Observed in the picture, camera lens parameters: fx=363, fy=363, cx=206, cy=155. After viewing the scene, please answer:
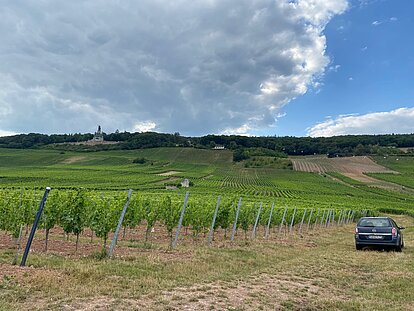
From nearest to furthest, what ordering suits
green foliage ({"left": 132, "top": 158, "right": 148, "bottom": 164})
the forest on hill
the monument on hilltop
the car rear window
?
the car rear window, green foliage ({"left": 132, "top": 158, "right": 148, "bottom": 164}), the forest on hill, the monument on hilltop

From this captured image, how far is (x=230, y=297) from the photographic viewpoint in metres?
6.85

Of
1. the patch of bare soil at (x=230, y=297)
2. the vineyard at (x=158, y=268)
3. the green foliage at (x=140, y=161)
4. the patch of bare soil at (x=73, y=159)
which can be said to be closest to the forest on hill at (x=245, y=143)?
the patch of bare soil at (x=73, y=159)

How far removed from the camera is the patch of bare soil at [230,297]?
6.02 meters

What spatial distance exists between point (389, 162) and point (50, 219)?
11542 centimetres

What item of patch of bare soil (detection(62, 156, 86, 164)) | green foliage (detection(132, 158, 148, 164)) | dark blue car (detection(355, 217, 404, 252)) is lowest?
dark blue car (detection(355, 217, 404, 252))

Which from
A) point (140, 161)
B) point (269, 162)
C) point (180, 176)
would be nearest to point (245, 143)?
point (269, 162)

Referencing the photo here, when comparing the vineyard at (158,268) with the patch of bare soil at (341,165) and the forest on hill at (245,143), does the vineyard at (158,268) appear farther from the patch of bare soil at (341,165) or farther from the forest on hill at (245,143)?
the forest on hill at (245,143)

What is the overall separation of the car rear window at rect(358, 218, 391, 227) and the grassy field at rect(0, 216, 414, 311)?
3.70 metres

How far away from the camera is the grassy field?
6254 mm

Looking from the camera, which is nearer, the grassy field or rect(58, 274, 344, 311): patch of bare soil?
rect(58, 274, 344, 311): patch of bare soil

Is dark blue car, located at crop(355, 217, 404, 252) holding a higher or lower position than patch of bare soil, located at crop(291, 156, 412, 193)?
lower

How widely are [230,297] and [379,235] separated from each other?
34.9 ft

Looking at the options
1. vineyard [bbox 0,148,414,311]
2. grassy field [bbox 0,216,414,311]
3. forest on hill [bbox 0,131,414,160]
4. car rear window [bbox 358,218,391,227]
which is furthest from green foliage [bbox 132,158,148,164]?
grassy field [bbox 0,216,414,311]

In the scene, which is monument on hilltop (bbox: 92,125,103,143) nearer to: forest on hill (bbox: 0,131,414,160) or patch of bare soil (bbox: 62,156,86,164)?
forest on hill (bbox: 0,131,414,160)
